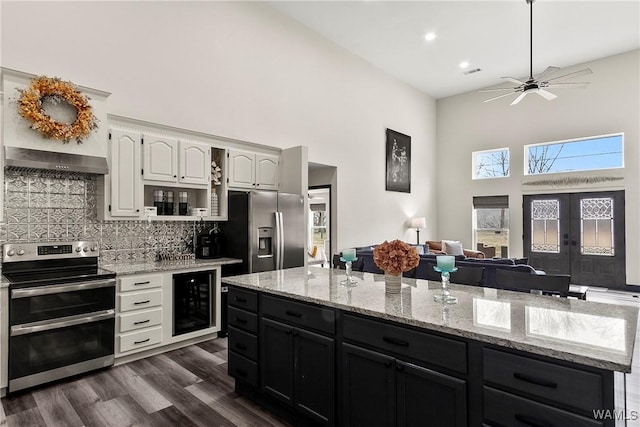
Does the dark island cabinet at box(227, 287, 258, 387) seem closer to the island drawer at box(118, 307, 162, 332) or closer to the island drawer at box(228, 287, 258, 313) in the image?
the island drawer at box(228, 287, 258, 313)

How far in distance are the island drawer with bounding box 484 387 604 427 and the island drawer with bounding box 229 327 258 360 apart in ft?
5.18

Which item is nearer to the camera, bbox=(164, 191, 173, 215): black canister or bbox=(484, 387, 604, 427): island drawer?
bbox=(484, 387, 604, 427): island drawer

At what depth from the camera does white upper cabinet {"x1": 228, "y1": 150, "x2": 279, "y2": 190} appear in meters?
4.63

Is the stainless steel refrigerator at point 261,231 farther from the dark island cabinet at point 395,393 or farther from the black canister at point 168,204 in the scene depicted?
the dark island cabinet at point 395,393

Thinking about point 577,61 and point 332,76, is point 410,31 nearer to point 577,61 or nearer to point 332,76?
point 332,76

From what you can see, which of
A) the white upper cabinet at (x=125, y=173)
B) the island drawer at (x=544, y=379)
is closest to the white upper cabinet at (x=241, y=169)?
the white upper cabinet at (x=125, y=173)

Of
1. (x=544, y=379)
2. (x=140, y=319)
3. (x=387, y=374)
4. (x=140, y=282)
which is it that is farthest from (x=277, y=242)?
(x=544, y=379)

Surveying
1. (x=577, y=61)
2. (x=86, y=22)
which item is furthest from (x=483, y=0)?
(x=86, y=22)

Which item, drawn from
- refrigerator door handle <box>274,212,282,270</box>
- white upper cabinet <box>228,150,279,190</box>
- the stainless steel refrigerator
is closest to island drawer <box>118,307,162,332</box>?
Answer: the stainless steel refrigerator

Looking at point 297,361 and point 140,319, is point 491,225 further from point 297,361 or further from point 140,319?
point 140,319

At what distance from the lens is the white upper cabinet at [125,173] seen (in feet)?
11.6

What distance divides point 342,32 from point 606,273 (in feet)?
23.0

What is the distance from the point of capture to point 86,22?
3598 millimetres

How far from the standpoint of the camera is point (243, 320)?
260 centimetres
